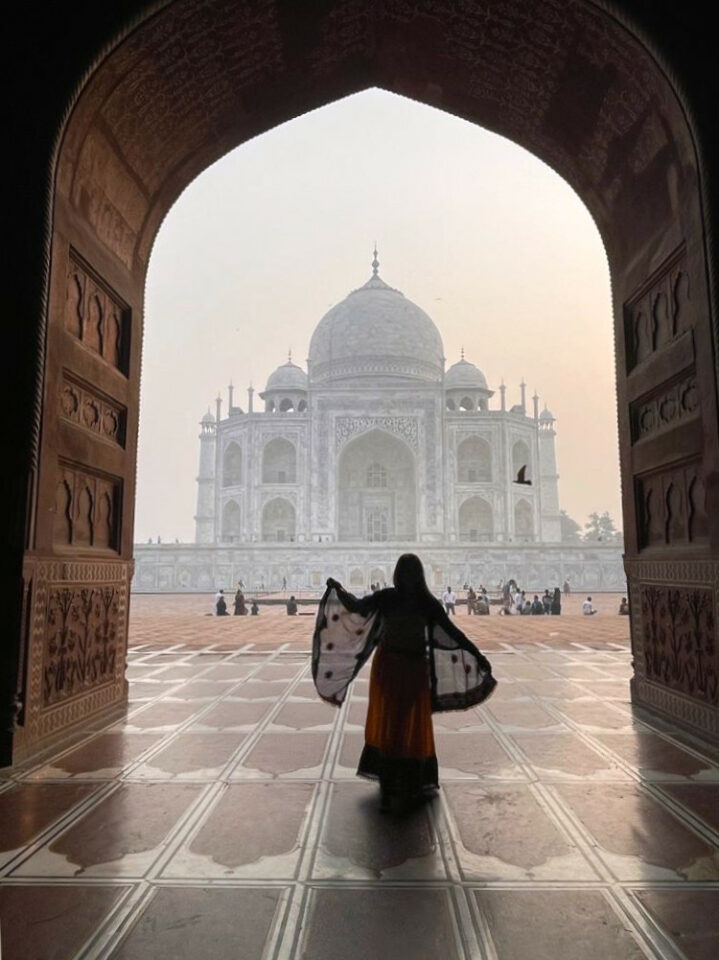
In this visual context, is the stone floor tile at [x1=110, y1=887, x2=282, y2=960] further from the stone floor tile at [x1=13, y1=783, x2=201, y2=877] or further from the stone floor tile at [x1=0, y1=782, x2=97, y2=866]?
the stone floor tile at [x1=0, y1=782, x2=97, y2=866]

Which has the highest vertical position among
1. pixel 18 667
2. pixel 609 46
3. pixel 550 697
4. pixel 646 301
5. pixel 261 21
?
pixel 261 21

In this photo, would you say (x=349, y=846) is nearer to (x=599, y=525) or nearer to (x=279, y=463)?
(x=279, y=463)

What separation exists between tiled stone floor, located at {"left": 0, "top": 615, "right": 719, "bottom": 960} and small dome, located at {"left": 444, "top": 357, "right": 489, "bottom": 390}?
3308 centimetres

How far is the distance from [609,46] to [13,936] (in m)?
5.00

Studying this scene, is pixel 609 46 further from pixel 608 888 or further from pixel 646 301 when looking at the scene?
pixel 608 888

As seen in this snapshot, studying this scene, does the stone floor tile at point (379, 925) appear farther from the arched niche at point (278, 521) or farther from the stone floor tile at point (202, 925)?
the arched niche at point (278, 521)

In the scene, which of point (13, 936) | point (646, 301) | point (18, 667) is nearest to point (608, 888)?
point (13, 936)

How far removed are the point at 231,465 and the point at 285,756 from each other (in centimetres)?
3198

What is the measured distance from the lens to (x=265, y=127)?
5.43 metres

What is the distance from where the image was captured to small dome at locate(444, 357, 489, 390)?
36.6 metres

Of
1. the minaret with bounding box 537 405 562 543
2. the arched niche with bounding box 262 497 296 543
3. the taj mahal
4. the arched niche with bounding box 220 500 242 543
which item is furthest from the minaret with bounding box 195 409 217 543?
the minaret with bounding box 537 405 562 543

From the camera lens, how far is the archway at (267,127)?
3676 millimetres

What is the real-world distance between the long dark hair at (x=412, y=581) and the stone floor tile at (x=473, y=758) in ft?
2.95

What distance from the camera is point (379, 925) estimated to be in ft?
6.04
